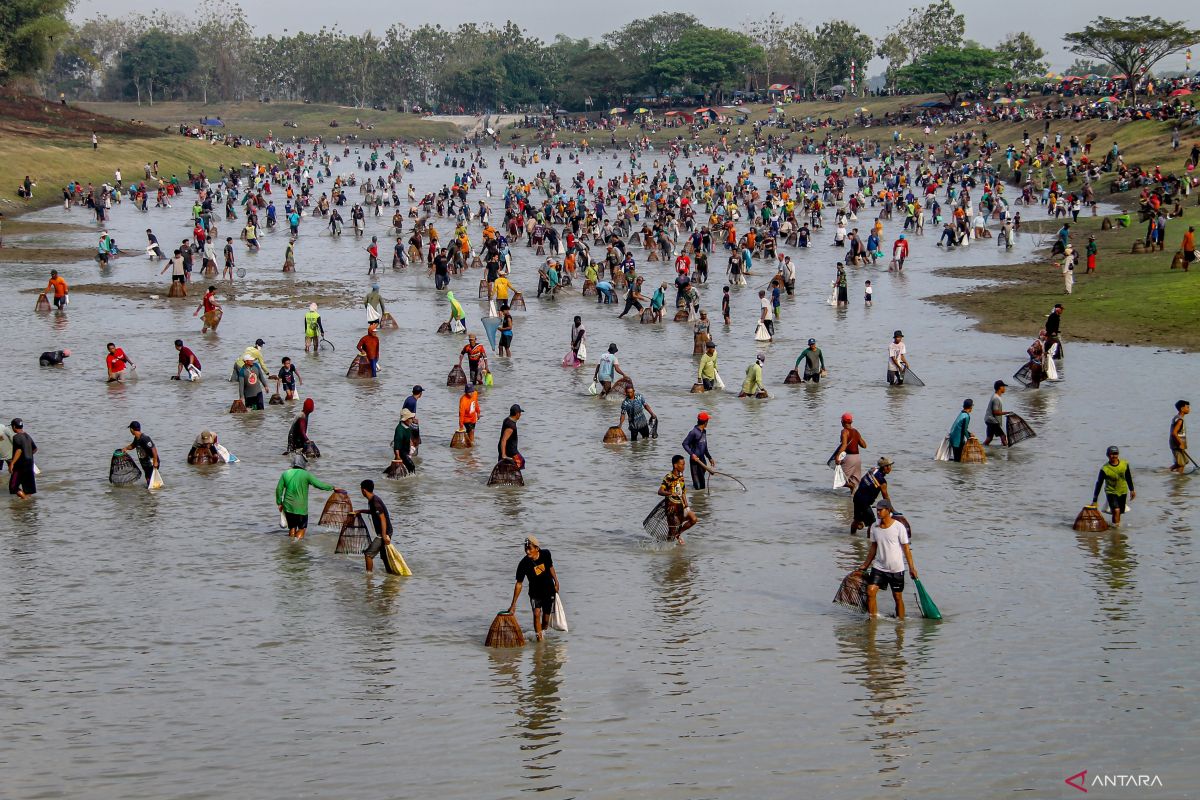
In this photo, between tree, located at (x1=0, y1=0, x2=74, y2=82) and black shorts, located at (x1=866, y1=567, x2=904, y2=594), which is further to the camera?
tree, located at (x1=0, y1=0, x2=74, y2=82)

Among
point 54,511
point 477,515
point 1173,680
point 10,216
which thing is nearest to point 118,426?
point 54,511

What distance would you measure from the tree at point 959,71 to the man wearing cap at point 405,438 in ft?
382

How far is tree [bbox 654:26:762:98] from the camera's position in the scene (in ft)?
545

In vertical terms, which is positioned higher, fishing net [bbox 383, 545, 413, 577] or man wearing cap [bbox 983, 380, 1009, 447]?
man wearing cap [bbox 983, 380, 1009, 447]

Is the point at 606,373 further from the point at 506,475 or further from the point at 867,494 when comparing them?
the point at 867,494

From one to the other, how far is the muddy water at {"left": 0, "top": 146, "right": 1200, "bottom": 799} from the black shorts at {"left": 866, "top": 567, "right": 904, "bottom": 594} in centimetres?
46

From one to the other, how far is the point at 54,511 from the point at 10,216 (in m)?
48.9

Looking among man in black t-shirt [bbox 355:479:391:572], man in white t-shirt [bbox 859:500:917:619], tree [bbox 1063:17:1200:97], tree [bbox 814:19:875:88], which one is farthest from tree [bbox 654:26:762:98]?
man in white t-shirt [bbox 859:500:917:619]

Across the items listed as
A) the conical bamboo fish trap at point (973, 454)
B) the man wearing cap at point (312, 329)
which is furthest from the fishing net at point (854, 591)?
the man wearing cap at point (312, 329)

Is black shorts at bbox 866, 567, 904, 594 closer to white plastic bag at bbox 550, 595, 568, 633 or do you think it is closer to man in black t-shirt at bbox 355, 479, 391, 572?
white plastic bag at bbox 550, 595, 568, 633

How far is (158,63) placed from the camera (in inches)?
7525

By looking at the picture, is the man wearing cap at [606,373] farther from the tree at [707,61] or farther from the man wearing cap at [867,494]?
the tree at [707,61]

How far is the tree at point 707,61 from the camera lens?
6535 inches

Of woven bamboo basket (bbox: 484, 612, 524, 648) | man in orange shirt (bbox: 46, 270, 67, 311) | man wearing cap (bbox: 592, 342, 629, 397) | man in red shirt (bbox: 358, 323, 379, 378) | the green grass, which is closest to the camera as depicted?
woven bamboo basket (bbox: 484, 612, 524, 648)
